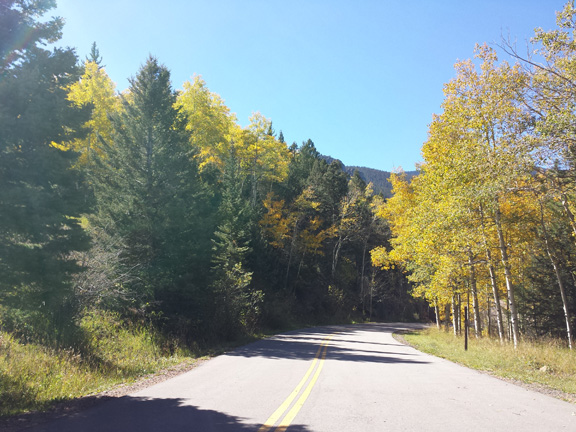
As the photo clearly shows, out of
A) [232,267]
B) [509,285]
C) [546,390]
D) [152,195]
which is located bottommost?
[546,390]

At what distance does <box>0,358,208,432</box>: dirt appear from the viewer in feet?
17.4

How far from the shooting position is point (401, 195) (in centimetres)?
2525

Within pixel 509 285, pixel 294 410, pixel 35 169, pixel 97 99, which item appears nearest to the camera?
pixel 294 410

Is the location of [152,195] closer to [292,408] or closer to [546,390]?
[292,408]

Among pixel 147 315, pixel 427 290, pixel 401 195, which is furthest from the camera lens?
pixel 401 195

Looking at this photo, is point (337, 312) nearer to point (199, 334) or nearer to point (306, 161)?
point (306, 161)

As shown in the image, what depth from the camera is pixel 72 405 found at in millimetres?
6324

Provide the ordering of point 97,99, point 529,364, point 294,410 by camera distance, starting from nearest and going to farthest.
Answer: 1. point 294,410
2. point 529,364
3. point 97,99

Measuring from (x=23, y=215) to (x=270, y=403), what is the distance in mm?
6094

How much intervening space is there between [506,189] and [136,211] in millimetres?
14074

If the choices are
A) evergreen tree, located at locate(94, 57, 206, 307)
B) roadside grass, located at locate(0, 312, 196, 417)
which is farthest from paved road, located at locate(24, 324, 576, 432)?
evergreen tree, located at locate(94, 57, 206, 307)

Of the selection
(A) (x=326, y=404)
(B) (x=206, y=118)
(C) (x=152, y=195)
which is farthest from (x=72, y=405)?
(B) (x=206, y=118)

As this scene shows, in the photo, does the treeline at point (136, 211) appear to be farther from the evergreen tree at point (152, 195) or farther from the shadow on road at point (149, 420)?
the shadow on road at point (149, 420)

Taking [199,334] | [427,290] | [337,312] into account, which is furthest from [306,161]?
[199,334]
